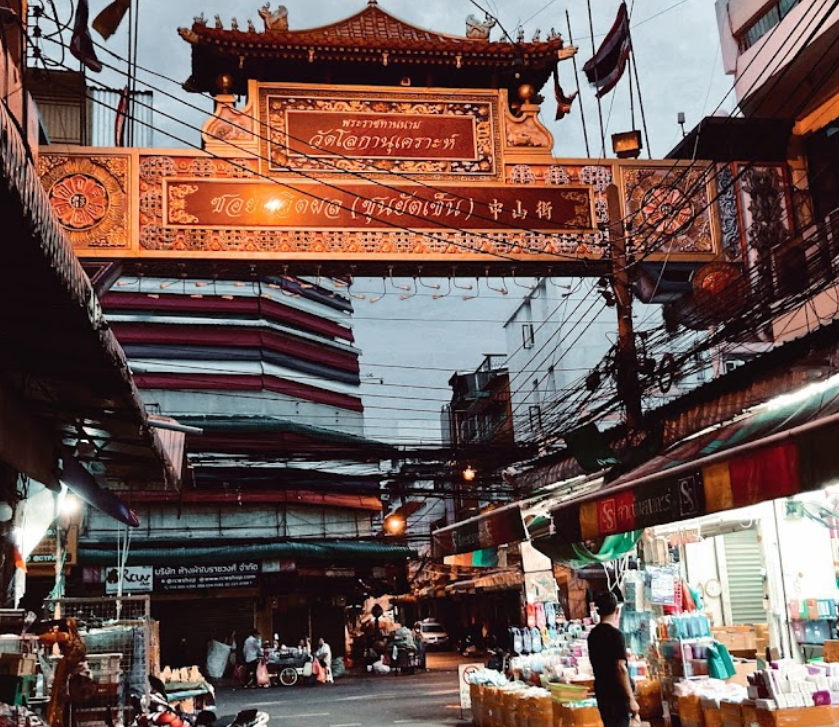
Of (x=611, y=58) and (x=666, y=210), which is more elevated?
(x=611, y=58)

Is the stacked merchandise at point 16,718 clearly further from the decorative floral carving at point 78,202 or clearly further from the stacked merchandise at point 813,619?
the stacked merchandise at point 813,619

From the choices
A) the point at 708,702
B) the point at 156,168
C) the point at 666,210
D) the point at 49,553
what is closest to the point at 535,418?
the point at 49,553

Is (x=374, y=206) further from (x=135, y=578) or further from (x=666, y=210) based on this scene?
(x=135, y=578)

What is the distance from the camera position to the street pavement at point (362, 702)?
16.9 meters

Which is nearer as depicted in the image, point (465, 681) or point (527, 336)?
point (465, 681)

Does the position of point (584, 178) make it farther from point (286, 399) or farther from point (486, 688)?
point (286, 399)

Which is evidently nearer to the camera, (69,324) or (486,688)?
(69,324)

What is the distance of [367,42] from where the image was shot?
612 inches

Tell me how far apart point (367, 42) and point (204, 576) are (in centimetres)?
1794

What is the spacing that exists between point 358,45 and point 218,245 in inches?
176

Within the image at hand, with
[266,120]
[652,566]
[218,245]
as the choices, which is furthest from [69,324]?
[652,566]

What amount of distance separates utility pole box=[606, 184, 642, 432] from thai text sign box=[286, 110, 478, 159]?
87.1 inches

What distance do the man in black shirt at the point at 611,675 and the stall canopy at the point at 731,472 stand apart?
110 centimetres

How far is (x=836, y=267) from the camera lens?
11.3 meters
